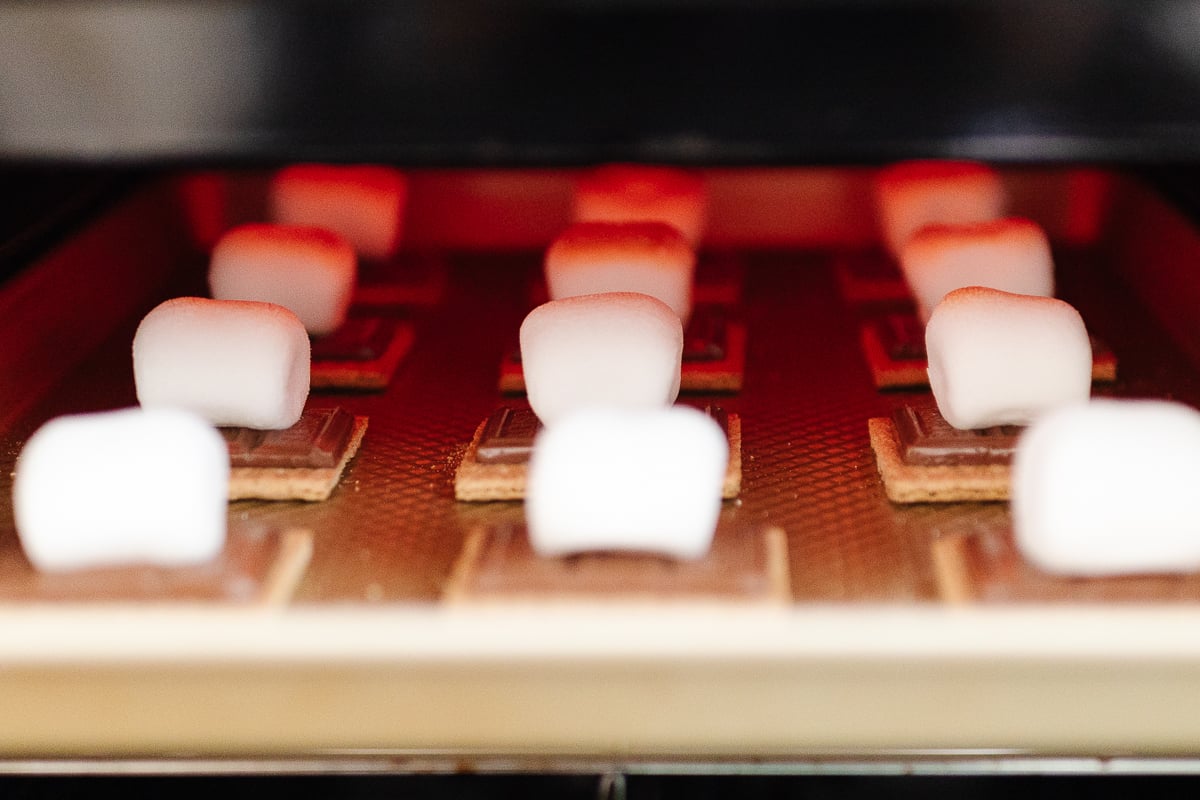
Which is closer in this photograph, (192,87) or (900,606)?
(192,87)

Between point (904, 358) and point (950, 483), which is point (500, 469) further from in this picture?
point (904, 358)

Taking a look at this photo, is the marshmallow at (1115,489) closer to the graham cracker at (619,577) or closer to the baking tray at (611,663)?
the baking tray at (611,663)

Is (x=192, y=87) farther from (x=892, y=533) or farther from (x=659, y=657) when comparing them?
(x=892, y=533)

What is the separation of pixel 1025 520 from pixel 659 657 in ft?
1.41

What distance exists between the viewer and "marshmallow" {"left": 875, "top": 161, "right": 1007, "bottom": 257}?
236 cm

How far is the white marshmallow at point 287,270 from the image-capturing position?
2.05m

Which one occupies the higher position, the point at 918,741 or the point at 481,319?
the point at 481,319

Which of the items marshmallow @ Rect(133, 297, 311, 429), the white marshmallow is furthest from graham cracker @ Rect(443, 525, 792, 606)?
the white marshmallow

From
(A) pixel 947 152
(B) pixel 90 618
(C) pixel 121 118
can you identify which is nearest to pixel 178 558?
(B) pixel 90 618

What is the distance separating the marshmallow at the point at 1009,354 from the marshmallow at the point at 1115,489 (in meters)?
0.28

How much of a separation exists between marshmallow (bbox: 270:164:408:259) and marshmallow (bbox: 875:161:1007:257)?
1.03 metres

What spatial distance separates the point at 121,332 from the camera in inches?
90.0

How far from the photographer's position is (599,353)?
158 centimetres
